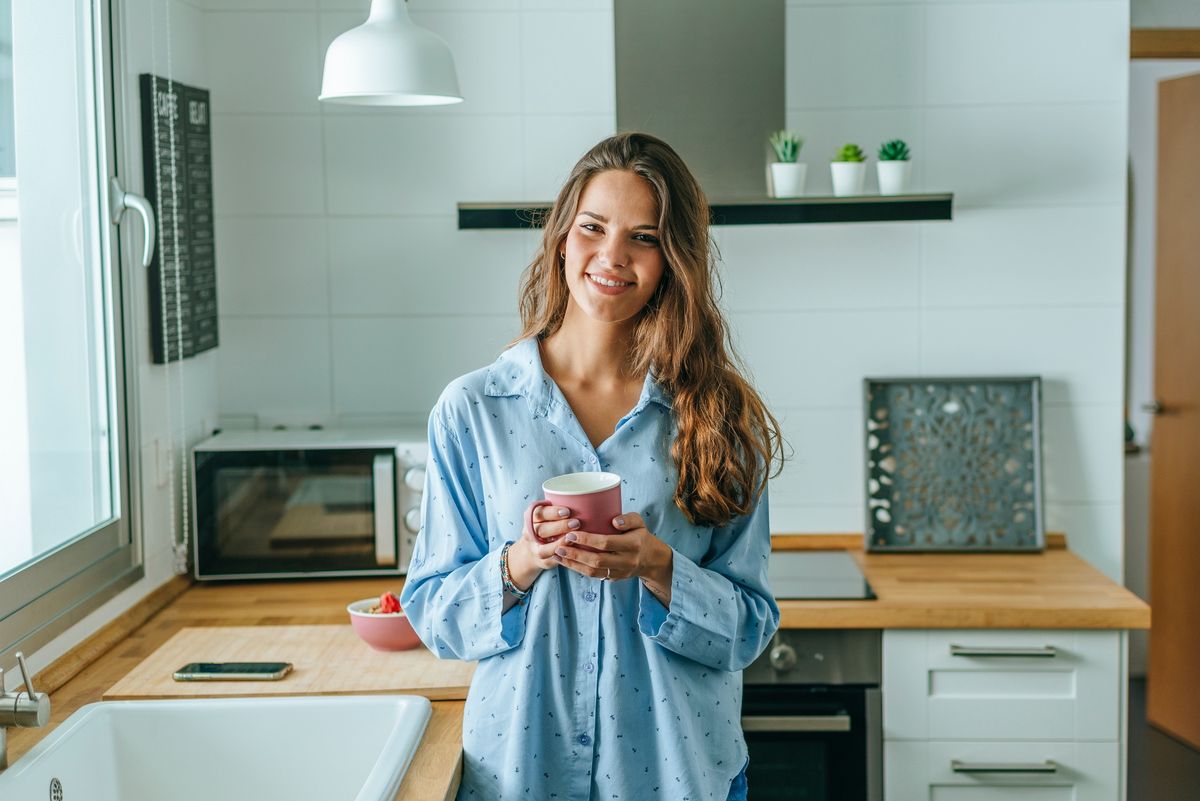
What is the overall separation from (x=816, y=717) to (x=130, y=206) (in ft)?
5.13

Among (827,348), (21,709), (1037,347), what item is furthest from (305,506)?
(1037,347)

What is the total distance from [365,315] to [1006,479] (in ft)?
4.84

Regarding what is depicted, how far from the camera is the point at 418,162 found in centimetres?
279

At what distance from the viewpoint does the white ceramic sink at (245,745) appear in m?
1.76

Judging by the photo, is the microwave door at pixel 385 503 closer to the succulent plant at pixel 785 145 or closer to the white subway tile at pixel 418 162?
the white subway tile at pixel 418 162

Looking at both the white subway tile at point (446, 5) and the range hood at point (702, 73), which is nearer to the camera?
the range hood at point (702, 73)

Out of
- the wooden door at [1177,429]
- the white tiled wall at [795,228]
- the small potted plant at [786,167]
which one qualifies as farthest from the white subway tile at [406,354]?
the wooden door at [1177,429]

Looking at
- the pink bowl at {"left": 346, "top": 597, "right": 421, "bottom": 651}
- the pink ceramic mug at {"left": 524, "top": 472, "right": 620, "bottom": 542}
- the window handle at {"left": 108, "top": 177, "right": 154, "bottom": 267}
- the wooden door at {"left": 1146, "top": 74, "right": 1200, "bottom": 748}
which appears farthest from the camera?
the wooden door at {"left": 1146, "top": 74, "right": 1200, "bottom": 748}

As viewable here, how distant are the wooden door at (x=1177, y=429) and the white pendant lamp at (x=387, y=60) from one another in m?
2.46

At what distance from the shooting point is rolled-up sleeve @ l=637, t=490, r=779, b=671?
148 centimetres

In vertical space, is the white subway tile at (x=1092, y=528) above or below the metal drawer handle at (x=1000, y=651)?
above

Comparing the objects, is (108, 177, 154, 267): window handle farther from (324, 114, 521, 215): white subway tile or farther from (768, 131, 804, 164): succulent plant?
(768, 131, 804, 164): succulent plant

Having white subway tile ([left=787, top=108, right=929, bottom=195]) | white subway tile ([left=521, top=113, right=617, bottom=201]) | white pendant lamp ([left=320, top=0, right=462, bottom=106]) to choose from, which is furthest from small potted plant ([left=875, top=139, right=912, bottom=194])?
white pendant lamp ([left=320, top=0, right=462, bottom=106])

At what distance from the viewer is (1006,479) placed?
2762mm
